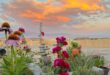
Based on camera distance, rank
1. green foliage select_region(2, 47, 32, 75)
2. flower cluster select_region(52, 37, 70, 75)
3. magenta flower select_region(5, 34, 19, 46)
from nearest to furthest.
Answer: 1. flower cluster select_region(52, 37, 70, 75)
2. magenta flower select_region(5, 34, 19, 46)
3. green foliage select_region(2, 47, 32, 75)

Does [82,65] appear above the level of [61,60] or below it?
below

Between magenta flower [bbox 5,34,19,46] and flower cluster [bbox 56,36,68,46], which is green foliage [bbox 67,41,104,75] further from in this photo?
magenta flower [bbox 5,34,19,46]

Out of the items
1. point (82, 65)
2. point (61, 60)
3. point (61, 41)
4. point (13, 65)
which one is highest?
point (61, 41)

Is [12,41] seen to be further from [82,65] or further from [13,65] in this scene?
[82,65]

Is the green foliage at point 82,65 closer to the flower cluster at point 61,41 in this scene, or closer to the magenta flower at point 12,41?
the flower cluster at point 61,41

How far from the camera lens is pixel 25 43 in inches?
439

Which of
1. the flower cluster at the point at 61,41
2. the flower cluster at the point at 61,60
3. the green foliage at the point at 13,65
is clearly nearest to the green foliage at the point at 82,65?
the flower cluster at the point at 61,41

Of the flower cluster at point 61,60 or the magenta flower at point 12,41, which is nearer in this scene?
the flower cluster at point 61,60

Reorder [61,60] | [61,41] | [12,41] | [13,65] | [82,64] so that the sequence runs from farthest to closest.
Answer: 1. [82,64]
2. [61,41]
3. [13,65]
4. [12,41]
5. [61,60]

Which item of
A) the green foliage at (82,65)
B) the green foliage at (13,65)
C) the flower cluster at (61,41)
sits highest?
the flower cluster at (61,41)

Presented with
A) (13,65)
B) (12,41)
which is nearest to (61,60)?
(12,41)

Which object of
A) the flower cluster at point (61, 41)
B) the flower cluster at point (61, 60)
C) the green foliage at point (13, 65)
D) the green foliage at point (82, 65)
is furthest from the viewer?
the green foliage at point (82, 65)

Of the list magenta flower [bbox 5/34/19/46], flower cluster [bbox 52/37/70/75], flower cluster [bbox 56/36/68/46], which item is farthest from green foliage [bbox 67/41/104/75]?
magenta flower [bbox 5/34/19/46]

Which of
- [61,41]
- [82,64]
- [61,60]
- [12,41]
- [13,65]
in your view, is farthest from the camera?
[82,64]
